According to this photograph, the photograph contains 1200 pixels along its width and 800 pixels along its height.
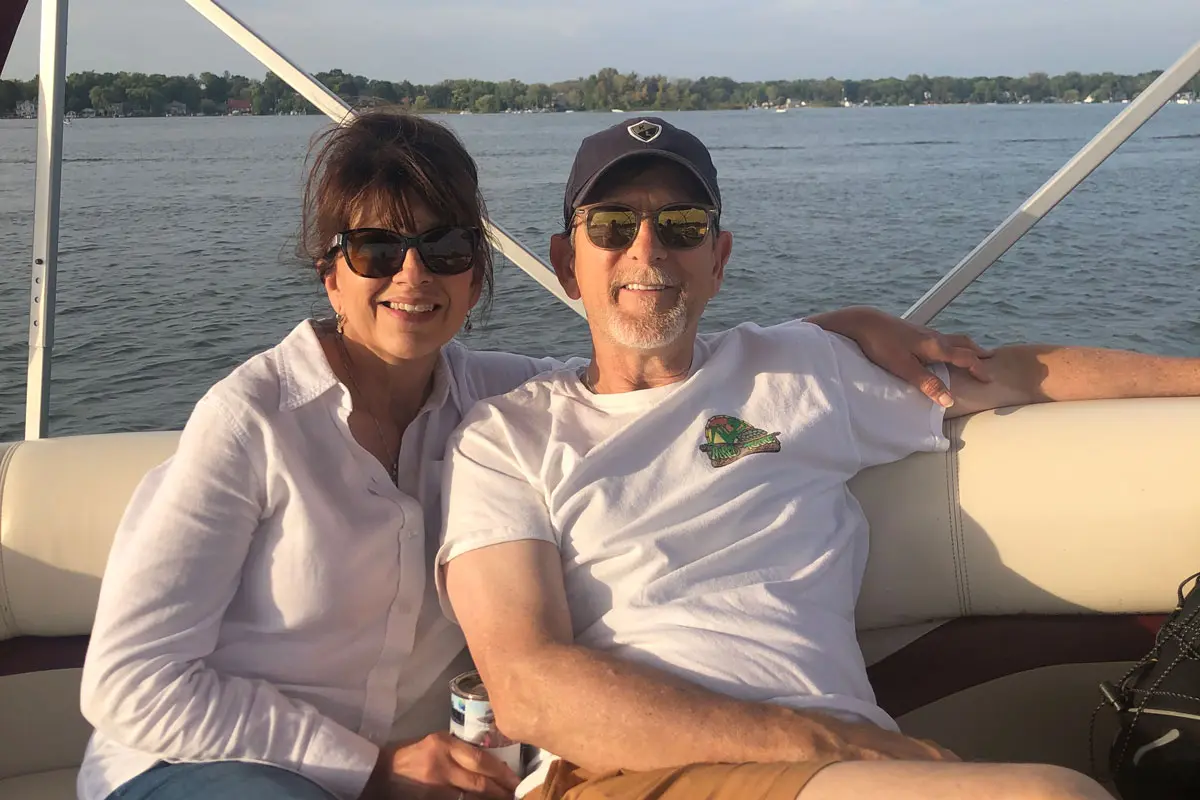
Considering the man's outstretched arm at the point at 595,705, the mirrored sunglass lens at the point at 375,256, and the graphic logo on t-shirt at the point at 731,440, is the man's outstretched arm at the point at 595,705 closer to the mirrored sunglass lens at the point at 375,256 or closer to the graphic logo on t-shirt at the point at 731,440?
the graphic logo on t-shirt at the point at 731,440

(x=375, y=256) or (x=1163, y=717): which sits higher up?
(x=375, y=256)

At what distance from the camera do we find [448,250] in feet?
6.26

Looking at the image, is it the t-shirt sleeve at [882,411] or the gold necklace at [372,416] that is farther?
the t-shirt sleeve at [882,411]

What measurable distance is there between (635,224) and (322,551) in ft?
2.64

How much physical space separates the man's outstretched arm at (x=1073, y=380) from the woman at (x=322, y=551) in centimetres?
107

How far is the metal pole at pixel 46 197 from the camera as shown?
2.65 meters

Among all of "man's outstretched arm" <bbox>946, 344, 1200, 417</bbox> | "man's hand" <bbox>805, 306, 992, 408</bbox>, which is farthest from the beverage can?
"man's outstretched arm" <bbox>946, 344, 1200, 417</bbox>

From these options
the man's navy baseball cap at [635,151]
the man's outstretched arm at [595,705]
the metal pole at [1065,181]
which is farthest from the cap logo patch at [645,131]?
→ the metal pole at [1065,181]

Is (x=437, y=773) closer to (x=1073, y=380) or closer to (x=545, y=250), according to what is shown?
(x=1073, y=380)

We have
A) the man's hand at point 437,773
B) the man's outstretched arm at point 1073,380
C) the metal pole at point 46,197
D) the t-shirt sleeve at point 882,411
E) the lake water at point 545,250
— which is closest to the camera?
the man's hand at point 437,773

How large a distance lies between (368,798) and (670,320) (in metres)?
0.97

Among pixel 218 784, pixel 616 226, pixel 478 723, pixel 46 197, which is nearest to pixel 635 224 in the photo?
pixel 616 226

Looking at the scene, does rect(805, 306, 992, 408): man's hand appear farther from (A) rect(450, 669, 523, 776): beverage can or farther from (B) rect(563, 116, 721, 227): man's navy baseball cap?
(A) rect(450, 669, 523, 776): beverage can

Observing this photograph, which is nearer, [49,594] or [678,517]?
[678,517]
